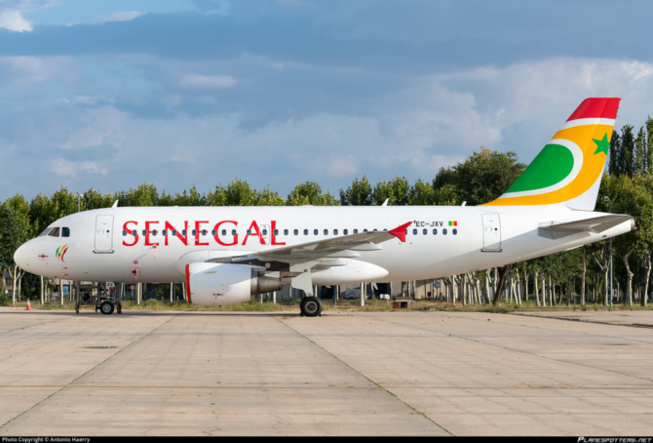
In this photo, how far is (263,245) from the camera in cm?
2605

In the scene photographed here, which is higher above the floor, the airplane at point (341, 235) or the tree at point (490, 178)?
the tree at point (490, 178)

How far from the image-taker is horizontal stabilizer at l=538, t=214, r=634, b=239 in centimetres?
2538

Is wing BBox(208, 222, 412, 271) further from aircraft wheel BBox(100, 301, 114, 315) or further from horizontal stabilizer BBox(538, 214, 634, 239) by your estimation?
horizontal stabilizer BBox(538, 214, 634, 239)

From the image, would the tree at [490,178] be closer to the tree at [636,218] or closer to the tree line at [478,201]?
the tree line at [478,201]

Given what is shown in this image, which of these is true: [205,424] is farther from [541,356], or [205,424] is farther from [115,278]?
[115,278]

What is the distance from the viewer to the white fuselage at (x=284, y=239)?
2595 centimetres

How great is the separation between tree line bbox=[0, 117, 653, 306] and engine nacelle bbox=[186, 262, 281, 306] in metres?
27.1

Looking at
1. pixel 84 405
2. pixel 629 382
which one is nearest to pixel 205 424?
pixel 84 405

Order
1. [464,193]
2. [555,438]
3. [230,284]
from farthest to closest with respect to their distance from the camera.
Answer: [464,193], [230,284], [555,438]

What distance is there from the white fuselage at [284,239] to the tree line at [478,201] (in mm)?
20114

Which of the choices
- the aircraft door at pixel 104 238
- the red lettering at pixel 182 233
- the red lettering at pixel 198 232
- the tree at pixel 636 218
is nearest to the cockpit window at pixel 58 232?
the aircraft door at pixel 104 238

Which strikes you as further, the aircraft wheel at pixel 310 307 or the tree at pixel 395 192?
the tree at pixel 395 192

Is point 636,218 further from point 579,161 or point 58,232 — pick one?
point 58,232

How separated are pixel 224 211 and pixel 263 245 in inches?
80.3
